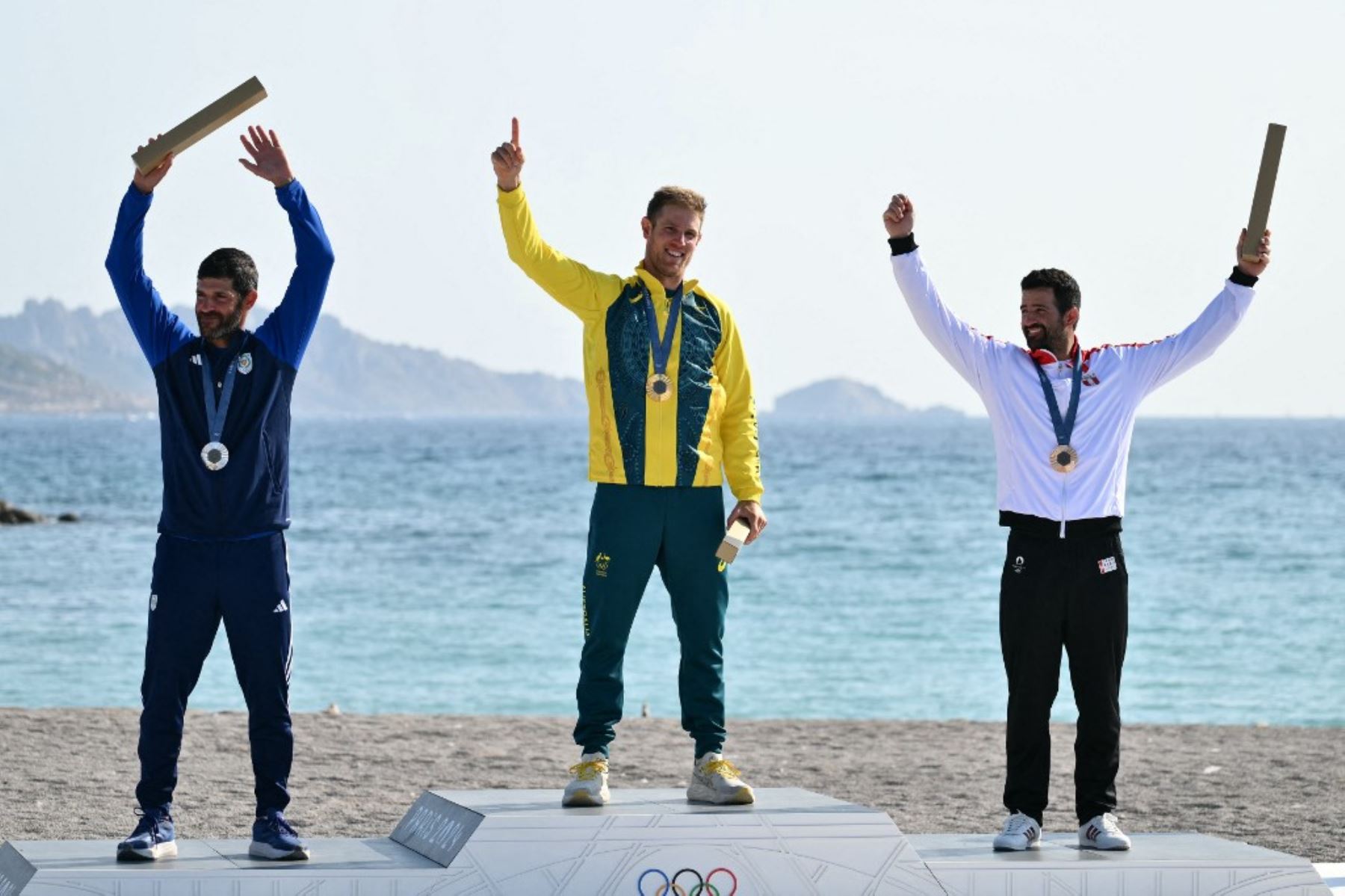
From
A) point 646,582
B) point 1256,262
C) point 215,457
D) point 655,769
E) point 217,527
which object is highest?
point 1256,262

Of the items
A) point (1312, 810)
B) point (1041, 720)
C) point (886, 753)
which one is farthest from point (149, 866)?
point (886, 753)

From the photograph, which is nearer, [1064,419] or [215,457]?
[215,457]

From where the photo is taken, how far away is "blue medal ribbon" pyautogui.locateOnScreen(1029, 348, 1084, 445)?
253 inches

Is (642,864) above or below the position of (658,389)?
below

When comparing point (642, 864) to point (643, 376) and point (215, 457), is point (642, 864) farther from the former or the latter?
point (215, 457)

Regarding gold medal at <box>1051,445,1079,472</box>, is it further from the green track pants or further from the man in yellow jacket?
the green track pants

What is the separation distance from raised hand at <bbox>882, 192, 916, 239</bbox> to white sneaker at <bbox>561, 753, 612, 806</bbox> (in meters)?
1.90

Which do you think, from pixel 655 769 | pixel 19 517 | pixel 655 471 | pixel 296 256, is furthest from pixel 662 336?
pixel 19 517

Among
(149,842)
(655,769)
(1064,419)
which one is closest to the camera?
(149,842)

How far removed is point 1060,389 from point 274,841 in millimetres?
2789

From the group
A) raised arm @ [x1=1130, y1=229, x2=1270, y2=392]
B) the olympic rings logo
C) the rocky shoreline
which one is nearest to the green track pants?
the olympic rings logo

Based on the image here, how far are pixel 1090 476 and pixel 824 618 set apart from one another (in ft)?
69.4

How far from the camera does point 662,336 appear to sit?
6.41 meters

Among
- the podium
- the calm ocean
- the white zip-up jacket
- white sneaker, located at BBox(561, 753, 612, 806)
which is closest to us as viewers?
the podium
